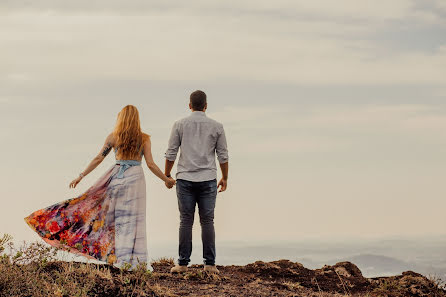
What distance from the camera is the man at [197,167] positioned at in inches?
397

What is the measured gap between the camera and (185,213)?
10180mm

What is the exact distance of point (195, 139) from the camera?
10125 millimetres

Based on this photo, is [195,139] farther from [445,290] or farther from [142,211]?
[445,290]

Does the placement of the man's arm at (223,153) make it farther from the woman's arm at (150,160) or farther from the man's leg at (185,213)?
the woman's arm at (150,160)

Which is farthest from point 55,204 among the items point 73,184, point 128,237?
point 128,237

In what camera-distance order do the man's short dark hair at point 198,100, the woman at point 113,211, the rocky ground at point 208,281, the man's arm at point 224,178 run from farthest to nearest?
1. the man's arm at point 224,178
2. the man's short dark hair at point 198,100
3. the woman at point 113,211
4. the rocky ground at point 208,281

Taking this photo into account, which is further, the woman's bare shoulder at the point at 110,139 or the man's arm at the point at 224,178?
the man's arm at the point at 224,178

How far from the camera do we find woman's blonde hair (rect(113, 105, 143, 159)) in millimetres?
9922

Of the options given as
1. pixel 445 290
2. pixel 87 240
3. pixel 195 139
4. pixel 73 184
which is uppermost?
pixel 195 139

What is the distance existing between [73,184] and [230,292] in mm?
3181

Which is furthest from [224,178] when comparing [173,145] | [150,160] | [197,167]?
[150,160]

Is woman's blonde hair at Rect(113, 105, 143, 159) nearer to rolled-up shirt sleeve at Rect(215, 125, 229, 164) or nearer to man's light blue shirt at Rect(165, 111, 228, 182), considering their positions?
man's light blue shirt at Rect(165, 111, 228, 182)

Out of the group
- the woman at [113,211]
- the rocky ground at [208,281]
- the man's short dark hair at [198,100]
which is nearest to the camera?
the rocky ground at [208,281]

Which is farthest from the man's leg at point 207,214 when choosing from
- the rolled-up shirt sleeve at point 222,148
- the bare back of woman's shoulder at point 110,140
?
the bare back of woman's shoulder at point 110,140
